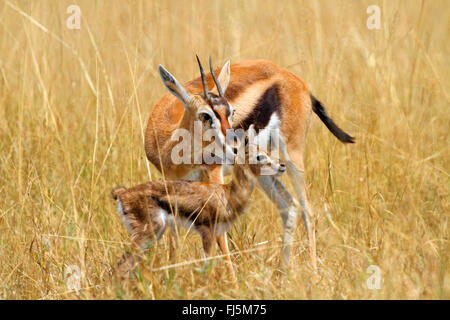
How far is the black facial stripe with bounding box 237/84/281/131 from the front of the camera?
5.21 metres

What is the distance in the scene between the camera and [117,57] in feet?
23.4

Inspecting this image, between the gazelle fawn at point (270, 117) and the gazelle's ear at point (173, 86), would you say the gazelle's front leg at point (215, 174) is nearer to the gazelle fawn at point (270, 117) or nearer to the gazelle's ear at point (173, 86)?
the gazelle fawn at point (270, 117)

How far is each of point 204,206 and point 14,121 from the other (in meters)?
2.87

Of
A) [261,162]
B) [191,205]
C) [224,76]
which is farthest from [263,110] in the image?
[191,205]

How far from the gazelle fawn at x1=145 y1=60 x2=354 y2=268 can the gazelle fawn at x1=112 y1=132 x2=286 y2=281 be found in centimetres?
54

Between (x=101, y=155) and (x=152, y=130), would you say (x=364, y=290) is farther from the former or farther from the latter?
(x=101, y=155)

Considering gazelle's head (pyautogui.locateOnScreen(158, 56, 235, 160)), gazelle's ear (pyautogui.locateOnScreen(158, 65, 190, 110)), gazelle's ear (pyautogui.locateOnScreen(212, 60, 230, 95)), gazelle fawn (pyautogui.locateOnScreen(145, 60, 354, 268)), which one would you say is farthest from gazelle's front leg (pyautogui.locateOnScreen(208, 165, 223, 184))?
gazelle's ear (pyautogui.locateOnScreen(212, 60, 230, 95))

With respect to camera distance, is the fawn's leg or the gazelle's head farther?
the gazelle's head

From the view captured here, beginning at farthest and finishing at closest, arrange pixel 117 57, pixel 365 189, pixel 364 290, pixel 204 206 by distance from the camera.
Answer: pixel 117 57 → pixel 365 189 → pixel 204 206 → pixel 364 290

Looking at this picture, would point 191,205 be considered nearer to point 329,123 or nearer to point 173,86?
point 173,86

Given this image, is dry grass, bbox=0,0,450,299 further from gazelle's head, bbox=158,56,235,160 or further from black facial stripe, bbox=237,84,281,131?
black facial stripe, bbox=237,84,281,131

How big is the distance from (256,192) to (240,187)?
1137 millimetres

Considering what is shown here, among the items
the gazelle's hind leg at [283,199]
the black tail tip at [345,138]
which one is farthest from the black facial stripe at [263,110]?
the black tail tip at [345,138]
